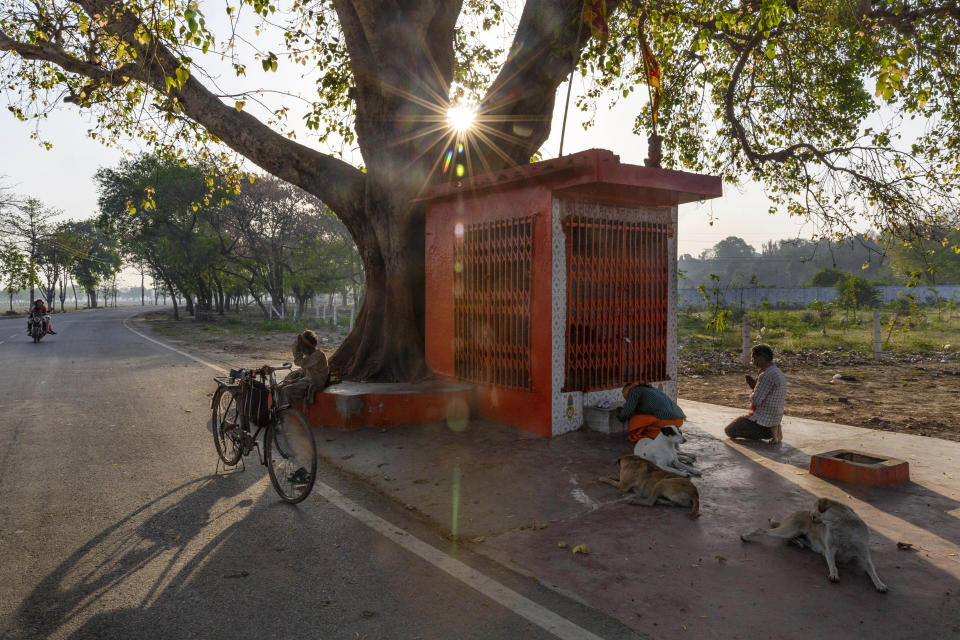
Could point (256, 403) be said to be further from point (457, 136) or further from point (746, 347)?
point (746, 347)

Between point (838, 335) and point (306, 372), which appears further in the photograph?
point (838, 335)

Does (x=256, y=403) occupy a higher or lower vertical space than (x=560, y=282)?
lower

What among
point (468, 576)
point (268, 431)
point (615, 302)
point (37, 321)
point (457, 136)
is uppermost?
point (457, 136)

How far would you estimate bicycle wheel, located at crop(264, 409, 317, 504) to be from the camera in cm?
496

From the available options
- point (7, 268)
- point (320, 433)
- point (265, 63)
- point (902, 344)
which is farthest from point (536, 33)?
point (7, 268)

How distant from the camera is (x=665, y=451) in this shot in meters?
5.80

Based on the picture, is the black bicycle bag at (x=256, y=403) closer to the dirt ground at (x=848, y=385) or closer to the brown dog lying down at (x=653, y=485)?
the brown dog lying down at (x=653, y=485)

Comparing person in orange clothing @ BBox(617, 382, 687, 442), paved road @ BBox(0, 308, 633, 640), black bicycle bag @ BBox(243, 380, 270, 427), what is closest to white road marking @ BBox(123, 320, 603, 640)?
paved road @ BBox(0, 308, 633, 640)

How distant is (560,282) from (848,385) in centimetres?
787

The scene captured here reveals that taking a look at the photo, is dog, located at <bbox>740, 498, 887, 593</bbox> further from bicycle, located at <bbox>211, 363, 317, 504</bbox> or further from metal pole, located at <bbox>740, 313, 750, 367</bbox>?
metal pole, located at <bbox>740, 313, 750, 367</bbox>

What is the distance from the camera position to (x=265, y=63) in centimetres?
892

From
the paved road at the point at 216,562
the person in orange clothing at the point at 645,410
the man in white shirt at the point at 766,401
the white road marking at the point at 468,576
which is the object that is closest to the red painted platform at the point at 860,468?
the man in white shirt at the point at 766,401

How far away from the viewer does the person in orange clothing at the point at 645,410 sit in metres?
6.55

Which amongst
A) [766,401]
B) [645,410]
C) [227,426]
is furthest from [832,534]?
[227,426]
